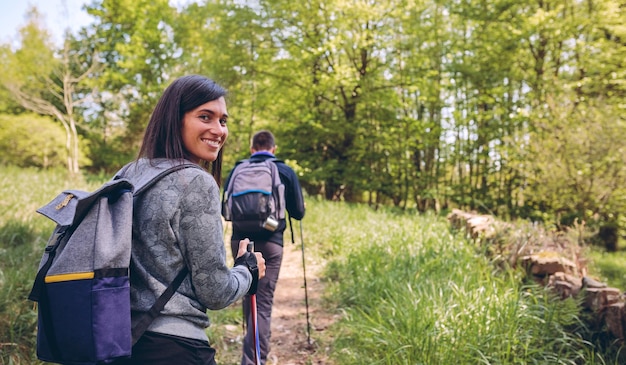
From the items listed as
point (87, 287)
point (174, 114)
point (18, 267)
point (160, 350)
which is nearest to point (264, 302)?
point (160, 350)

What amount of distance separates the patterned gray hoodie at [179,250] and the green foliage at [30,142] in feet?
67.7

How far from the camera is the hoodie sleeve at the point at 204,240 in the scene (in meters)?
1.35

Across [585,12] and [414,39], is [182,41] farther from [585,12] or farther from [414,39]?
[585,12]

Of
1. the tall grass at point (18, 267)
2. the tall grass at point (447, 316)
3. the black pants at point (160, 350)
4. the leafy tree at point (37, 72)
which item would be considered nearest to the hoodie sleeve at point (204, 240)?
the black pants at point (160, 350)

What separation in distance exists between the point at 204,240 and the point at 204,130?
1.42 ft

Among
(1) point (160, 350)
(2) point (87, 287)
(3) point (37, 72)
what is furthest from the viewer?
(3) point (37, 72)

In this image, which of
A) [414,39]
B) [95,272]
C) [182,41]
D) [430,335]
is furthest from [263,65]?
[95,272]

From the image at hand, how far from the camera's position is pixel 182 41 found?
70.7 ft

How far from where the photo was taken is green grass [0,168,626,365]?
116 inches

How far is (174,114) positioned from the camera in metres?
1.50

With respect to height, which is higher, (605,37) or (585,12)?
(585,12)

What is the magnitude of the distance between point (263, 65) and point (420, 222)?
1052cm

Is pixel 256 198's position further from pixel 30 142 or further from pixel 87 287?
pixel 30 142

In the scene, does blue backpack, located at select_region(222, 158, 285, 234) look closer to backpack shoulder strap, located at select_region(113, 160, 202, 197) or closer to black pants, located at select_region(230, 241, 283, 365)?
black pants, located at select_region(230, 241, 283, 365)
